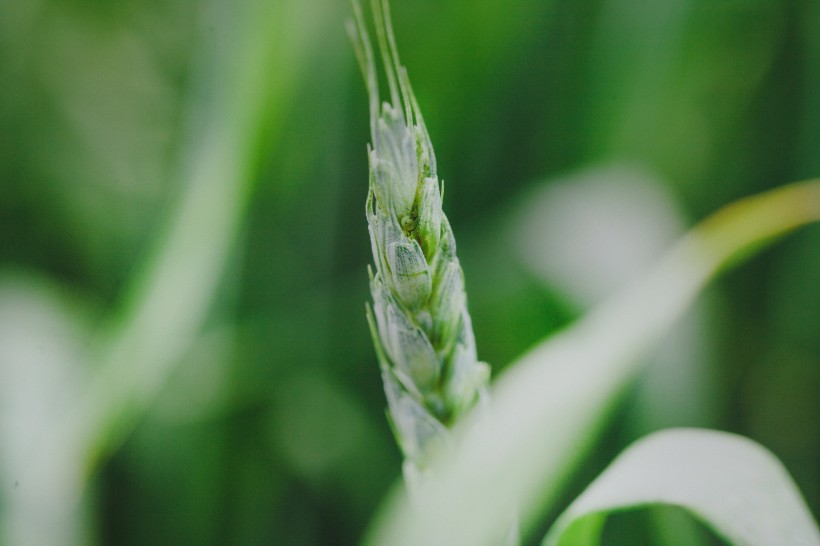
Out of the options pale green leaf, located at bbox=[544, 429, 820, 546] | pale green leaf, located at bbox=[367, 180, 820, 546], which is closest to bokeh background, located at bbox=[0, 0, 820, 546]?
pale green leaf, located at bbox=[367, 180, 820, 546]

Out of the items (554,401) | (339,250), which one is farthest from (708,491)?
(339,250)

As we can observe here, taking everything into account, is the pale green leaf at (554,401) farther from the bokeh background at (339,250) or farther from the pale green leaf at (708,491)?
the bokeh background at (339,250)

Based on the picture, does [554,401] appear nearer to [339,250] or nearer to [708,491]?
[708,491]

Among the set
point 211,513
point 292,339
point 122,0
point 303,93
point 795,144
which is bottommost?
point 211,513

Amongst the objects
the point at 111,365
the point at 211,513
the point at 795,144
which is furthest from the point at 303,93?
the point at 795,144

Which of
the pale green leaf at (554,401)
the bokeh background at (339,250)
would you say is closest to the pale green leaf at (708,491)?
the pale green leaf at (554,401)

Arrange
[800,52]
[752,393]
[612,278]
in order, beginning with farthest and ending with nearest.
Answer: [800,52], [752,393], [612,278]

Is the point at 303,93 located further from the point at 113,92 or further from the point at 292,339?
the point at 113,92

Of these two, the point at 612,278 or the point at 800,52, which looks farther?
the point at 800,52
